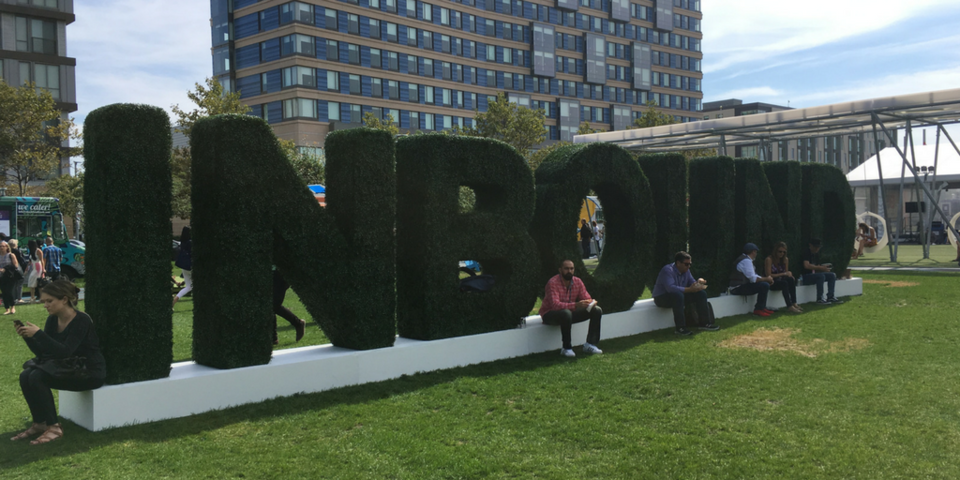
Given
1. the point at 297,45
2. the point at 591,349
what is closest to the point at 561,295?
the point at 591,349

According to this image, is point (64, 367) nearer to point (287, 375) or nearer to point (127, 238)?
point (127, 238)

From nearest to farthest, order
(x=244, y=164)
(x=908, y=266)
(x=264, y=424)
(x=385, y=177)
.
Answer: (x=264, y=424), (x=244, y=164), (x=385, y=177), (x=908, y=266)

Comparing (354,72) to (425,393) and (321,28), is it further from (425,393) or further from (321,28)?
(425,393)

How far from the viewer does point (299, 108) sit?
49375 millimetres

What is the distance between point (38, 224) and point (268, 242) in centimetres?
2038

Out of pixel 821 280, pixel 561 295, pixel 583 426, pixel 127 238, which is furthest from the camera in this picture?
pixel 821 280

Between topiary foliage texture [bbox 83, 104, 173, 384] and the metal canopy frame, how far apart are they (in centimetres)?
1928

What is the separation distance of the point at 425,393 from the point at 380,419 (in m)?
0.99

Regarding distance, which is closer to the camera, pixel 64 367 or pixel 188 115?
pixel 64 367

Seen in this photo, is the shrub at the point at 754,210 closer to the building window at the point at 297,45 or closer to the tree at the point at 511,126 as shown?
the tree at the point at 511,126

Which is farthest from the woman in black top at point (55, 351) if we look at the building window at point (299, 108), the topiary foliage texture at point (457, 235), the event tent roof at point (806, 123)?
the building window at point (299, 108)

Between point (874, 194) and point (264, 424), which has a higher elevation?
point (874, 194)

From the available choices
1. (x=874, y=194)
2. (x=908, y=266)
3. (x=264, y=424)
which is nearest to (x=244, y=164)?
(x=264, y=424)

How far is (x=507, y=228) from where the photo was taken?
9547mm
